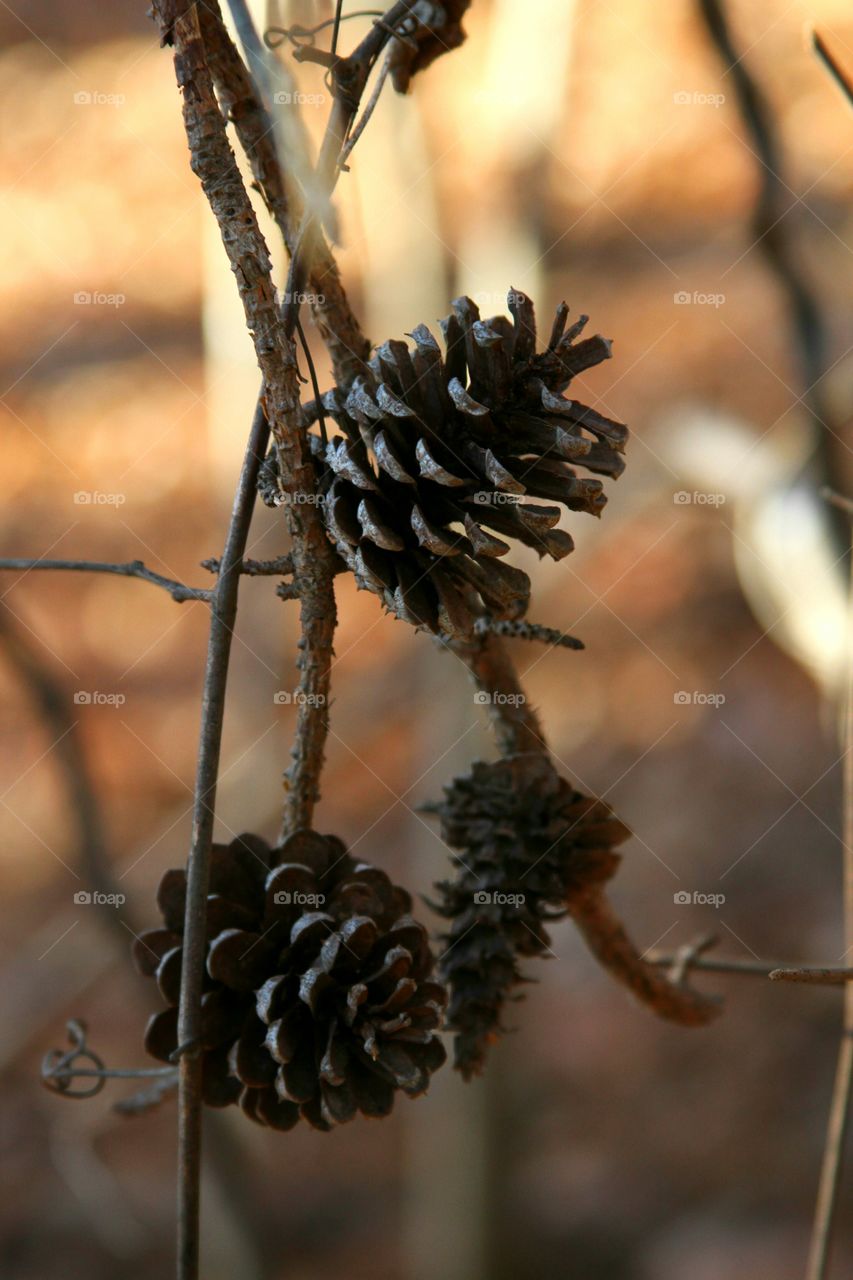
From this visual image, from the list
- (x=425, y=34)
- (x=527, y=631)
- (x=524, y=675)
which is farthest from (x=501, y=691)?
(x=524, y=675)

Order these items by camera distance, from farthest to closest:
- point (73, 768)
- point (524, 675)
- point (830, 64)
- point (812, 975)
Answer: point (524, 675), point (73, 768), point (830, 64), point (812, 975)

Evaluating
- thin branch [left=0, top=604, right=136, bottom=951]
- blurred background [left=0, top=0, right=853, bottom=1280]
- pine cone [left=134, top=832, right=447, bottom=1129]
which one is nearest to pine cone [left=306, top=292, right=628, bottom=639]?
pine cone [left=134, top=832, right=447, bottom=1129]

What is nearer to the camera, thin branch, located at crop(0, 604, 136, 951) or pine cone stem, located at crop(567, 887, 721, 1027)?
pine cone stem, located at crop(567, 887, 721, 1027)

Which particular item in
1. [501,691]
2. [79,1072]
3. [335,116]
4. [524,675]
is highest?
[524,675]

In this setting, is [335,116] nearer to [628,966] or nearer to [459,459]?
[459,459]

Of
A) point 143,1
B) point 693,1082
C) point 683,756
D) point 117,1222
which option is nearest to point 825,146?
point 683,756

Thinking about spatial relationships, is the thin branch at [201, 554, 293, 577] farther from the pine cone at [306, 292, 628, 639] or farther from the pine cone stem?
the pine cone stem
